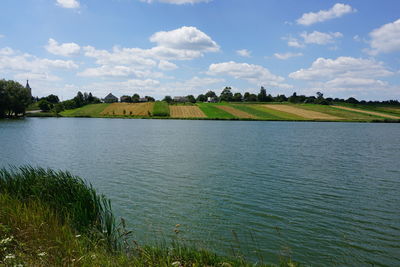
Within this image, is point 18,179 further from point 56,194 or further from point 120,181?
point 120,181

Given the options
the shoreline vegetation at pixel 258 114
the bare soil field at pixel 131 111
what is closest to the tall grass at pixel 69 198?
the shoreline vegetation at pixel 258 114

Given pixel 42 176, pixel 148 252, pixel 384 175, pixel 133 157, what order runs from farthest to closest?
pixel 133 157 < pixel 384 175 < pixel 42 176 < pixel 148 252

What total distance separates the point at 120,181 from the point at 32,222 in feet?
32.5

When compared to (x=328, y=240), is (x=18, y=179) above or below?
above

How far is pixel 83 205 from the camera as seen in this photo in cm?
992

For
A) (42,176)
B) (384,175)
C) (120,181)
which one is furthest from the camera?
(384,175)

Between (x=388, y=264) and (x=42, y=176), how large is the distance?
525 inches

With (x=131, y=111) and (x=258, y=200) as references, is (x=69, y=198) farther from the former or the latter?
(x=131, y=111)

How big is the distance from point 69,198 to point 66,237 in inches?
121

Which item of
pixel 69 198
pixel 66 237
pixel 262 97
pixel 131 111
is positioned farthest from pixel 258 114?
pixel 66 237

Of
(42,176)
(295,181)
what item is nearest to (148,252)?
(42,176)

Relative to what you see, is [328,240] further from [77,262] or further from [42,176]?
[42,176]

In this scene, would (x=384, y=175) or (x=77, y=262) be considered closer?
(x=77, y=262)

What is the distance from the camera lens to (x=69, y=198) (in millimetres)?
10422
